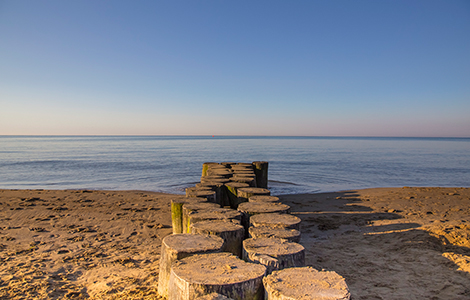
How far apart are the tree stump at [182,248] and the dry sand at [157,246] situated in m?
0.47

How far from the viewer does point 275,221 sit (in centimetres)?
358

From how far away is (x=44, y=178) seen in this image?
15867 millimetres

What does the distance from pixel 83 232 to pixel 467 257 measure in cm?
719

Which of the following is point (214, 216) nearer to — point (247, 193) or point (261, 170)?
point (247, 193)

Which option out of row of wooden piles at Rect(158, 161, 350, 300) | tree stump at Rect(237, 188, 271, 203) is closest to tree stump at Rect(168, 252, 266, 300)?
A: row of wooden piles at Rect(158, 161, 350, 300)

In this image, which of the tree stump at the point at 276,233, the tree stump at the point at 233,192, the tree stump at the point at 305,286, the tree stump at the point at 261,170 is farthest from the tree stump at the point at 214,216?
the tree stump at the point at 261,170

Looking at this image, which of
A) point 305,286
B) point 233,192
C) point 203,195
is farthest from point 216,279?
point 233,192

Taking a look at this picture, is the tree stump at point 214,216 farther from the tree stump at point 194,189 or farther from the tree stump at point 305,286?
the tree stump at point 305,286

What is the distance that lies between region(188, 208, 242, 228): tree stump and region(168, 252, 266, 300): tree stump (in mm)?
1308

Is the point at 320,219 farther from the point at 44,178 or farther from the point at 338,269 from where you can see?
the point at 44,178

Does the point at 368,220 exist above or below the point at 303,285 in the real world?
below

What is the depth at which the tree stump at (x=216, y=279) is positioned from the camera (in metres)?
1.90

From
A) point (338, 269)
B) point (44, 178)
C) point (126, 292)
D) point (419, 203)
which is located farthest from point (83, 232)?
point (44, 178)

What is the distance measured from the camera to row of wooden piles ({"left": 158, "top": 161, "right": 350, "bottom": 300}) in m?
1.89
